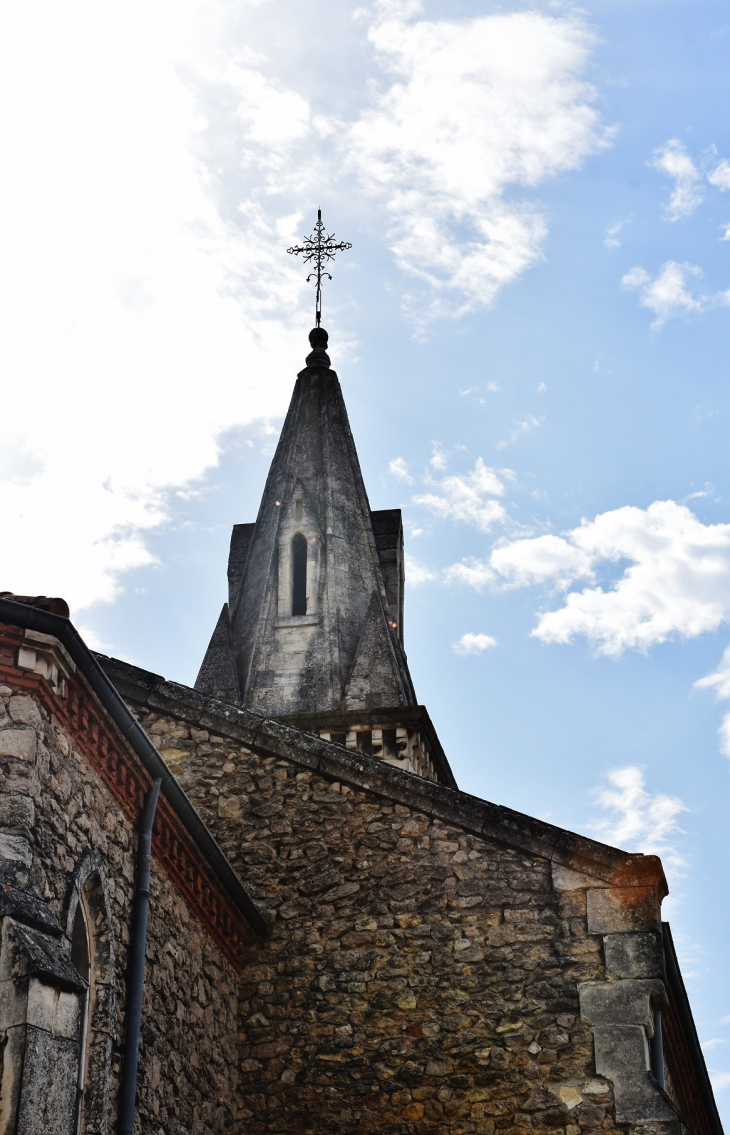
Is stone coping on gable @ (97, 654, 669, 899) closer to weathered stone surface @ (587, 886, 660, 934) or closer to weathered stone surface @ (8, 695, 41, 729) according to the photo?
weathered stone surface @ (587, 886, 660, 934)

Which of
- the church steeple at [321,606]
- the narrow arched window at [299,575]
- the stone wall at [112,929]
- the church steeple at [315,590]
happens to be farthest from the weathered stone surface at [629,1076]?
the narrow arched window at [299,575]

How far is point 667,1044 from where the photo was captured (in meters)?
9.85

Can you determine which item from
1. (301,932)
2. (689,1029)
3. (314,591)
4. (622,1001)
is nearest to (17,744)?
(301,932)

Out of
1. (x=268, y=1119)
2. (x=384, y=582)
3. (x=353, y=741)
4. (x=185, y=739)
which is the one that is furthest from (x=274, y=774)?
(x=384, y=582)

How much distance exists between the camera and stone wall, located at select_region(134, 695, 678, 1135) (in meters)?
8.73

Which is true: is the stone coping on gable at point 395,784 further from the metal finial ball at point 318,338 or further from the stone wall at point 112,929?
the metal finial ball at point 318,338

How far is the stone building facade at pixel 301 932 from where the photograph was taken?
656 cm

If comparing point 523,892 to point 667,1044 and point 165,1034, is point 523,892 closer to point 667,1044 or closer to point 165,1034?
point 667,1044

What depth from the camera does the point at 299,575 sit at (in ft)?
62.4

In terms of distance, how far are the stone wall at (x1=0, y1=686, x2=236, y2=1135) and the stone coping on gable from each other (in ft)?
5.78

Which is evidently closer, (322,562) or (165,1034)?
(165,1034)

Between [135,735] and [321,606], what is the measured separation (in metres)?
10.9

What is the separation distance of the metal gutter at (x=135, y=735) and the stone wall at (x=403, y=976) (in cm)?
52

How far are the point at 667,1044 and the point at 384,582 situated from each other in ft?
36.4
